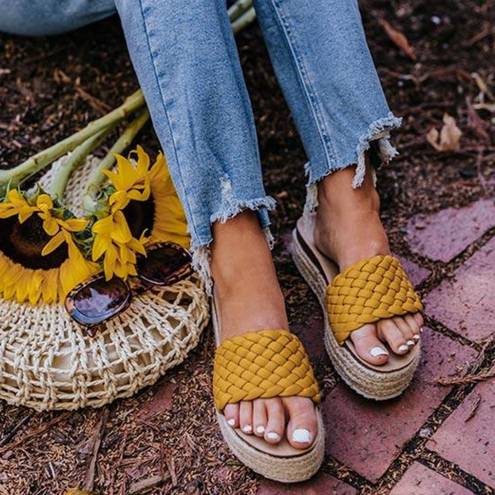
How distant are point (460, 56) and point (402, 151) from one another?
45 centimetres

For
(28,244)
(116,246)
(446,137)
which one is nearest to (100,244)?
(116,246)

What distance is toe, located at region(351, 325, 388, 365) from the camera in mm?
1395

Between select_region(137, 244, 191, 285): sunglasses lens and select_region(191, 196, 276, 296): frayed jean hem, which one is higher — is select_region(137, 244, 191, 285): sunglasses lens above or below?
below

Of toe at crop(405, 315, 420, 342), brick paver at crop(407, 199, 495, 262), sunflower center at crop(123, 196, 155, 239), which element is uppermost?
sunflower center at crop(123, 196, 155, 239)

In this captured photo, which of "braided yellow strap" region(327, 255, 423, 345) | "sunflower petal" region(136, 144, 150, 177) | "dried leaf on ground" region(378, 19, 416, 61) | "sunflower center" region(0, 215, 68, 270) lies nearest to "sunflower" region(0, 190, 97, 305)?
"sunflower center" region(0, 215, 68, 270)

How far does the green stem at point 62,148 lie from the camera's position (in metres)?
1.55

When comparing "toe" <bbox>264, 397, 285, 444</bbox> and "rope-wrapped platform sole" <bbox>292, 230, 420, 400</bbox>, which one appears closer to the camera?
"toe" <bbox>264, 397, 285, 444</bbox>

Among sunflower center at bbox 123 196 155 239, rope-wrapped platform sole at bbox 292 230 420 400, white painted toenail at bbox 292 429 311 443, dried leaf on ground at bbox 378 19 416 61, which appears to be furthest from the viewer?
dried leaf on ground at bbox 378 19 416 61

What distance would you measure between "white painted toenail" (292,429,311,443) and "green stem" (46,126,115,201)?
23.2 inches

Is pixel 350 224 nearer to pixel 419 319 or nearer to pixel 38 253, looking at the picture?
pixel 419 319

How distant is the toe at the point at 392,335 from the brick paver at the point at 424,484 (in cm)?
18

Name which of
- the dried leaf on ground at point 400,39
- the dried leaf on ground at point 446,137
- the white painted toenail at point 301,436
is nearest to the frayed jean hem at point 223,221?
the white painted toenail at point 301,436

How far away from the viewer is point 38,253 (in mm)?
1499

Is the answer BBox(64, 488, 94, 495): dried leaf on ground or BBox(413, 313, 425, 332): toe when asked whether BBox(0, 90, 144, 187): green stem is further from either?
BBox(413, 313, 425, 332): toe
